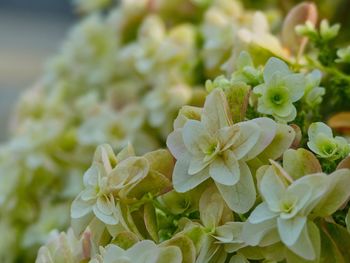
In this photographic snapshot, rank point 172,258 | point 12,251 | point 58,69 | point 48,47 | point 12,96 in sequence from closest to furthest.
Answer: point 172,258 < point 12,251 < point 58,69 < point 12,96 < point 48,47

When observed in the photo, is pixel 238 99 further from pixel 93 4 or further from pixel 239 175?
pixel 93 4

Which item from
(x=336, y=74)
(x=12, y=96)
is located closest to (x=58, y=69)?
(x=336, y=74)

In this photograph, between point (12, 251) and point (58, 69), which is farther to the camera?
point (58, 69)

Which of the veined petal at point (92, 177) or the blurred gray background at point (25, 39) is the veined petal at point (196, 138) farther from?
the blurred gray background at point (25, 39)

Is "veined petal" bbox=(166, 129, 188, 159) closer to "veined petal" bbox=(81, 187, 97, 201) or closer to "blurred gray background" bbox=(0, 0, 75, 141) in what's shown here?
"veined petal" bbox=(81, 187, 97, 201)

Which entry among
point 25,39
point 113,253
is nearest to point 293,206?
point 113,253

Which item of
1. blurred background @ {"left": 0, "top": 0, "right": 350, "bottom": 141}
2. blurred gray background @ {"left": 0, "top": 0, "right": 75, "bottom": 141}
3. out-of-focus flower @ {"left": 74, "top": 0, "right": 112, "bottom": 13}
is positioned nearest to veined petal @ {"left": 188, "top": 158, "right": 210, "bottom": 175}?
out-of-focus flower @ {"left": 74, "top": 0, "right": 112, "bottom": 13}

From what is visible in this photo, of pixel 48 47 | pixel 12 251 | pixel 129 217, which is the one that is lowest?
pixel 48 47

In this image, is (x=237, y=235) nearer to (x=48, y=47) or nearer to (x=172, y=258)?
(x=172, y=258)
